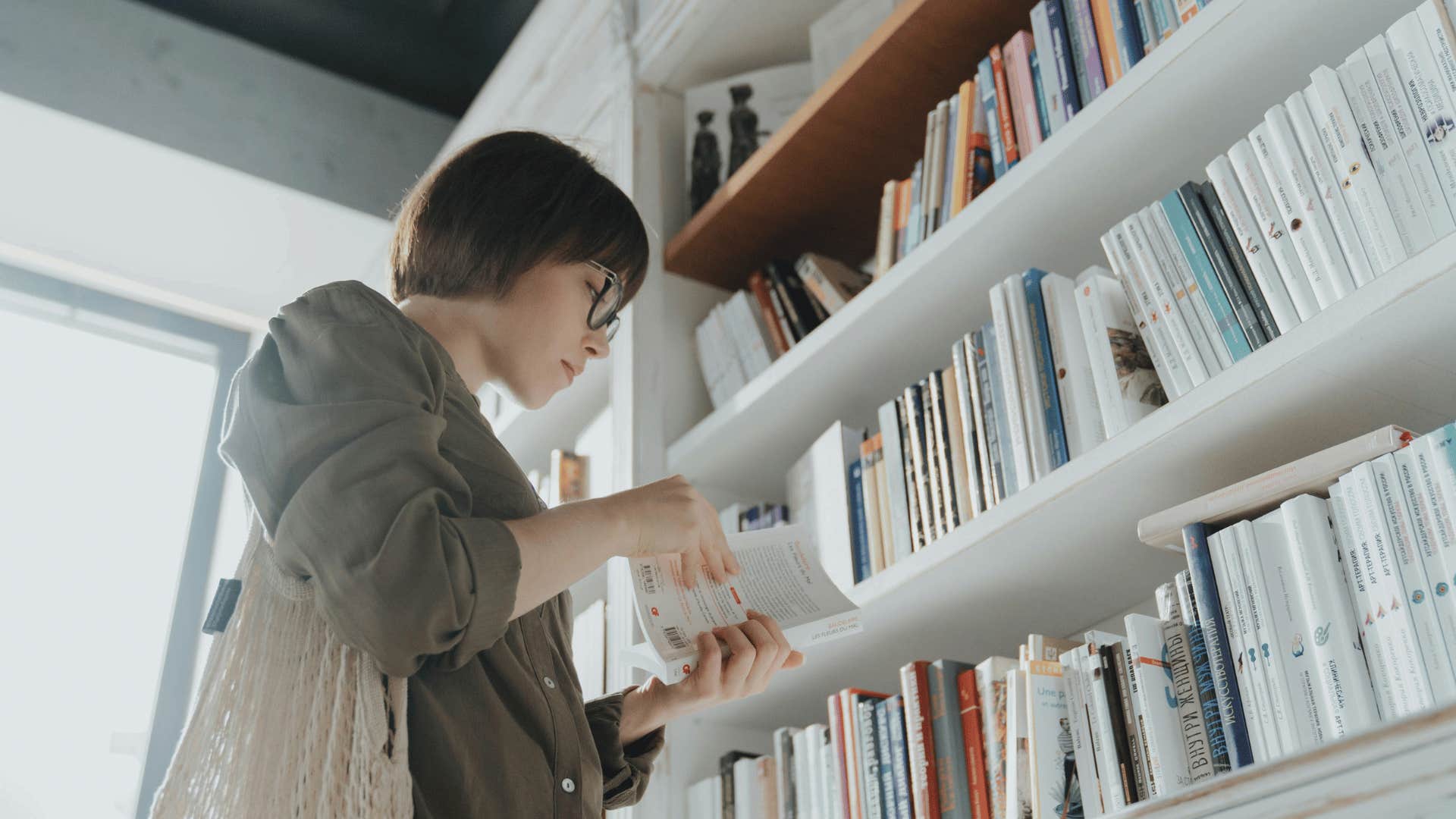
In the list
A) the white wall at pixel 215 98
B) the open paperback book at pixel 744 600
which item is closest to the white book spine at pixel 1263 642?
the open paperback book at pixel 744 600

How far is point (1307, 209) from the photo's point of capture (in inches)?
40.9

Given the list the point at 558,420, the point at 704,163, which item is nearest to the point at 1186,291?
the point at 704,163

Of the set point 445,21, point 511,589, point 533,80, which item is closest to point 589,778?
point 511,589

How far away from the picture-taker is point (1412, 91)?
0.98 metres

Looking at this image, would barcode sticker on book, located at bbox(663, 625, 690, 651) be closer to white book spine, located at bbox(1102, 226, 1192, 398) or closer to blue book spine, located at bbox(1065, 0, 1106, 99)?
white book spine, located at bbox(1102, 226, 1192, 398)

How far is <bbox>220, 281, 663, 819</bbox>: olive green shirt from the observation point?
2.61 ft

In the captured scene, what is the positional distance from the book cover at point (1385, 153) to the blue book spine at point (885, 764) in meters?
0.71

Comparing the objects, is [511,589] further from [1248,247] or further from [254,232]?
[254,232]

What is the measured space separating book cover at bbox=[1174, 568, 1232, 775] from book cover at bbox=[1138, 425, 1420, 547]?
5 cm

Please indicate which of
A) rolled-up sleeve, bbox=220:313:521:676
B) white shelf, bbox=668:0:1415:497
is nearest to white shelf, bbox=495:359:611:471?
white shelf, bbox=668:0:1415:497

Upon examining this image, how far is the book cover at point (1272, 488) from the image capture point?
0.94 m

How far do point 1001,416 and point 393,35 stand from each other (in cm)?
217

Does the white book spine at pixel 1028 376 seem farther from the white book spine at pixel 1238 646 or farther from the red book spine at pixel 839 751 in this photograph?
the red book spine at pixel 839 751

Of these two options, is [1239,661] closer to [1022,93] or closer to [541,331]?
[541,331]
